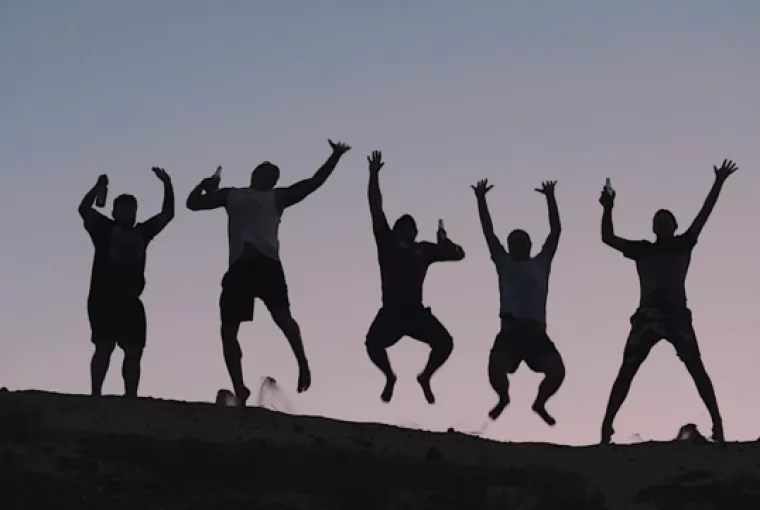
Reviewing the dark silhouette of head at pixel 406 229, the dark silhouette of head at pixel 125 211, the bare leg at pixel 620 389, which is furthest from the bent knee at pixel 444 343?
the dark silhouette of head at pixel 125 211

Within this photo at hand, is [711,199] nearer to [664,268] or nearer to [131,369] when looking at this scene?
[664,268]

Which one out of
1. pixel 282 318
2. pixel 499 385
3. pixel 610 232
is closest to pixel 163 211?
pixel 282 318

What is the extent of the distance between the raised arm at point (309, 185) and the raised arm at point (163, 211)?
95cm

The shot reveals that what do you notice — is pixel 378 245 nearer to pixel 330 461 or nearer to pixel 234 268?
pixel 234 268

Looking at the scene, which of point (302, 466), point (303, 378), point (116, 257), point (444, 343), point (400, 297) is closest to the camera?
point (302, 466)

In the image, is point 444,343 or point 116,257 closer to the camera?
point 116,257

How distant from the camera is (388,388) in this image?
13.2 m

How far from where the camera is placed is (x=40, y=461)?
11.3 m

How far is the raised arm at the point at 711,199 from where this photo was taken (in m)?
13.2

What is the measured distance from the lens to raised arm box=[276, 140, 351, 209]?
522 inches

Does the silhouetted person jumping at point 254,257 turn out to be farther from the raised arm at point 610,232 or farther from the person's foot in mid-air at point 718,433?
the person's foot in mid-air at point 718,433

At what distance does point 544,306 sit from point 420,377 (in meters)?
1.19

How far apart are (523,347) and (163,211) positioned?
10.5 feet

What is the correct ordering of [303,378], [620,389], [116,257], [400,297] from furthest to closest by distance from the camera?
[400,297]
[116,257]
[620,389]
[303,378]
